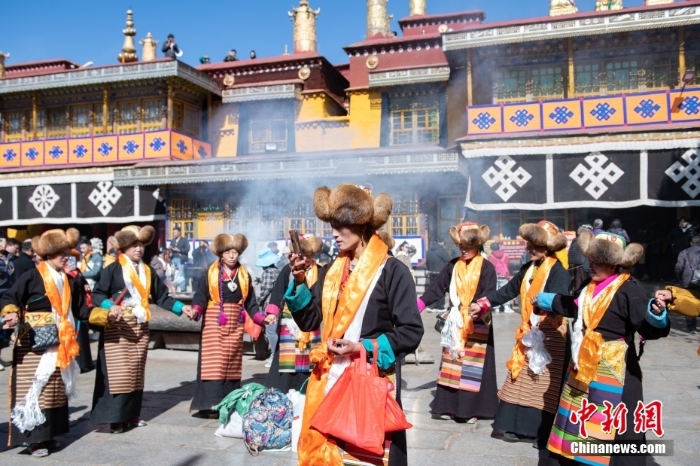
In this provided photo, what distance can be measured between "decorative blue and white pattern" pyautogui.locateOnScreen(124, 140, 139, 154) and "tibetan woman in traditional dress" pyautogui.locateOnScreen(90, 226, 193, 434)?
589 inches

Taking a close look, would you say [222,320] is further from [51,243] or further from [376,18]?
[376,18]

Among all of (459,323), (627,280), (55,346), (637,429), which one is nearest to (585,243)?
(627,280)

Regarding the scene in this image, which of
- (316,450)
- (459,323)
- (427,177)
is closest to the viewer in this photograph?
(316,450)

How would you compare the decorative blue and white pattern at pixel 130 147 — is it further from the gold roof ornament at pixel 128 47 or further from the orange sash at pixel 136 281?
the orange sash at pixel 136 281

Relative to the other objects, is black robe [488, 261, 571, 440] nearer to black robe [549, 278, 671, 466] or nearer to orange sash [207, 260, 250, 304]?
black robe [549, 278, 671, 466]

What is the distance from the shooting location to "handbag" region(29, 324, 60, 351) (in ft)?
15.8

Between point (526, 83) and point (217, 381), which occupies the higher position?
point (526, 83)

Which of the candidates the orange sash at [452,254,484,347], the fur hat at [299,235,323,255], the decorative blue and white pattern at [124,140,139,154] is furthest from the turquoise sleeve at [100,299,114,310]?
the decorative blue and white pattern at [124,140,139,154]

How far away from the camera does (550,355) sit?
4898 mm

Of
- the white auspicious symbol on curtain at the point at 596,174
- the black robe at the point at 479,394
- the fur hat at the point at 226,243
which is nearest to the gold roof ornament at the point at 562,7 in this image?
the white auspicious symbol on curtain at the point at 596,174

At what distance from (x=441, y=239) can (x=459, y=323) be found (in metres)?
11.4

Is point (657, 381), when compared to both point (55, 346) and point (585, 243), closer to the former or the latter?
point (585, 243)

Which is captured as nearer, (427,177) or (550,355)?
(550,355)

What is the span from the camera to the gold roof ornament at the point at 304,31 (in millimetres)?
21531
